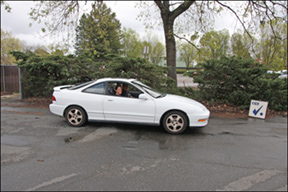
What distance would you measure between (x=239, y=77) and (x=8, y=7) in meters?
10.1

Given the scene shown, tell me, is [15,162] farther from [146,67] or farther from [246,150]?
[146,67]

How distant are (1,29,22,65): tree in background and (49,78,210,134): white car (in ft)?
110

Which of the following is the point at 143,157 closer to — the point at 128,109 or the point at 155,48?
the point at 128,109

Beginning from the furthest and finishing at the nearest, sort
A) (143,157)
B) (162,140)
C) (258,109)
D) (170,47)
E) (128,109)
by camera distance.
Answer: (170,47) → (258,109) → (128,109) → (162,140) → (143,157)

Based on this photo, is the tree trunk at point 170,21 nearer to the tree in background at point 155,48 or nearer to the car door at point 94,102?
the car door at point 94,102

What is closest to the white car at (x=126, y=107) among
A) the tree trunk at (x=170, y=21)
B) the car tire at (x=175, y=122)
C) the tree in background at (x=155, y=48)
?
the car tire at (x=175, y=122)

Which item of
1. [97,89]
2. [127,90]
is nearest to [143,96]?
[127,90]

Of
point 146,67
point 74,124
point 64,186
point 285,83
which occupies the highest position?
point 146,67

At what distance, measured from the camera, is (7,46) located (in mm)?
33875

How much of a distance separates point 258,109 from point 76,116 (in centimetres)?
658

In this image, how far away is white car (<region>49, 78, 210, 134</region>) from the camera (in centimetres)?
509

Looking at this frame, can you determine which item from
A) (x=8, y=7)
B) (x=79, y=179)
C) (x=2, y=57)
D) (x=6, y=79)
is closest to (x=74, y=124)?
(x=79, y=179)

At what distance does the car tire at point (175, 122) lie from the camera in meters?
5.08

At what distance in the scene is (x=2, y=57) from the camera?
108 ft
